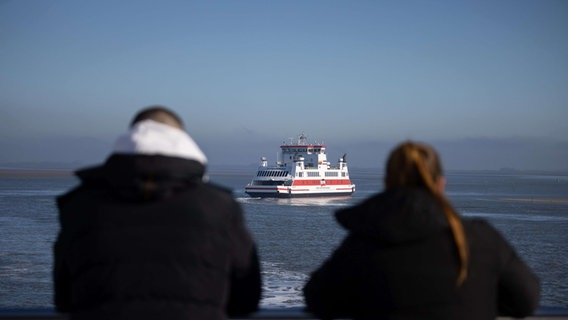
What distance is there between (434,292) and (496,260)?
0.56 ft

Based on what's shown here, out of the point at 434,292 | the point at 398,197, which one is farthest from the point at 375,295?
the point at 398,197

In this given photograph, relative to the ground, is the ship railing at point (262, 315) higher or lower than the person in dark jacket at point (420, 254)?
lower

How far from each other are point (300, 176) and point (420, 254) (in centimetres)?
4119

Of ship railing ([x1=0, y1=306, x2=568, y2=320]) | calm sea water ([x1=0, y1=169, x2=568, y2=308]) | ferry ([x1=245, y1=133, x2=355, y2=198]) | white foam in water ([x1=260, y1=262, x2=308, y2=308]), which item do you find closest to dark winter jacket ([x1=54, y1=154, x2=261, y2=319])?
ship railing ([x1=0, y1=306, x2=568, y2=320])

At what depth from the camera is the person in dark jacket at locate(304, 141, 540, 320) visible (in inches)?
50.8

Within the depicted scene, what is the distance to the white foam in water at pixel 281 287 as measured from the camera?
9148mm

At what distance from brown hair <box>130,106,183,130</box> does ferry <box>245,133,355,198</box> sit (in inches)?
1543

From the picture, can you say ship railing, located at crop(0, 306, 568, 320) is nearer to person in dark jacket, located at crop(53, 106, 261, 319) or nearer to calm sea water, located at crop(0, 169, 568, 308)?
person in dark jacket, located at crop(53, 106, 261, 319)

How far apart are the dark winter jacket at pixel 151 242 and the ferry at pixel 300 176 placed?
39.3 m

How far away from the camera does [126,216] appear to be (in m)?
1.27

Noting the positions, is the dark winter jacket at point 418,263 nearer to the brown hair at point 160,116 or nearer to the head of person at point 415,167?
the head of person at point 415,167

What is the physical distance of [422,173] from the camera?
133cm

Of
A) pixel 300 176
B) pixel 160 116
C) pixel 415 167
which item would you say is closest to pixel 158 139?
pixel 160 116

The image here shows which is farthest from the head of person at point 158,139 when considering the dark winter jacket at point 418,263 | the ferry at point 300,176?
the ferry at point 300,176
